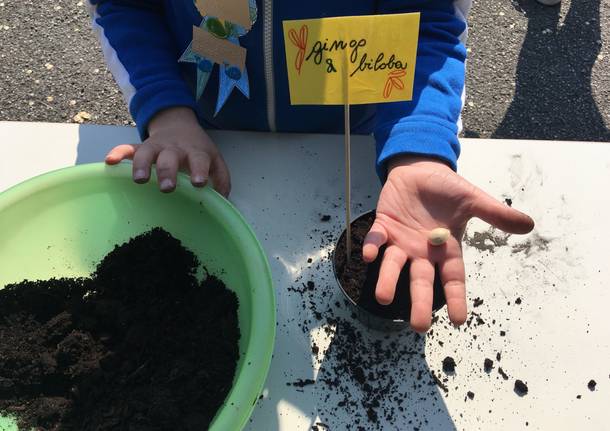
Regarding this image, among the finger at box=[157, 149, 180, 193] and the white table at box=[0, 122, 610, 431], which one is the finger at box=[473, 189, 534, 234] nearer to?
the white table at box=[0, 122, 610, 431]

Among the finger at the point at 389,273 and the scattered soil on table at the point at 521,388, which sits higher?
the finger at the point at 389,273

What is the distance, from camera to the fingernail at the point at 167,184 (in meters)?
0.72

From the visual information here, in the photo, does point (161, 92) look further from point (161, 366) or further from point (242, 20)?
point (161, 366)

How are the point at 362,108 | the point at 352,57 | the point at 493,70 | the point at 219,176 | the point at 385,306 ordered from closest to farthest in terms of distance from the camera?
the point at 352,57 → the point at 385,306 → the point at 219,176 → the point at 362,108 → the point at 493,70

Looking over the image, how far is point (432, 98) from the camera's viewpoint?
789 mm

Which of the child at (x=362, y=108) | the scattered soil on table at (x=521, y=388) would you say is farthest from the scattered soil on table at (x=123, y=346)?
the scattered soil on table at (x=521, y=388)

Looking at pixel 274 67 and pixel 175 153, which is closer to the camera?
pixel 175 153

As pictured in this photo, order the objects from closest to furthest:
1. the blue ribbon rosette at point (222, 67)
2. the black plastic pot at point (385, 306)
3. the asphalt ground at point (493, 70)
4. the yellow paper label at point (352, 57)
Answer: the yellow paper label at point (352, 57) < the black plastic pot at point (385, 306) < the blue ribbon rosette at point (222, 67) < the asphalt ground at point (493, 70)

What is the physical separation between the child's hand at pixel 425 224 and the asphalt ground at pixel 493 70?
3.43ft

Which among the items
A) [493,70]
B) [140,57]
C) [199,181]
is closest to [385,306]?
[199,181]

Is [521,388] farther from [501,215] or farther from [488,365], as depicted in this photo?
[501,215]

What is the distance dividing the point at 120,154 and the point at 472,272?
0.57 metres

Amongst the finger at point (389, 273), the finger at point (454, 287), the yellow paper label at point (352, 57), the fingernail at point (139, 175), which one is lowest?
the finger at point (454, 287)

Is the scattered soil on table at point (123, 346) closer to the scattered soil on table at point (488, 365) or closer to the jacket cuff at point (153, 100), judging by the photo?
the jacket cuff at point (153, 100)
